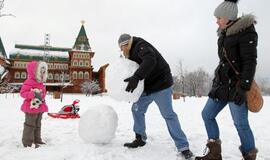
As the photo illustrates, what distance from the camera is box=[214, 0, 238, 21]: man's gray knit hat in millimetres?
3830

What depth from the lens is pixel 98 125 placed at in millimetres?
4785

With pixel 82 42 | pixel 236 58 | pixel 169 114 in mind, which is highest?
pixel 82 42

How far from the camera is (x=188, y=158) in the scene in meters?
4.02

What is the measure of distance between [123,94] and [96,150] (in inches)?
35.0

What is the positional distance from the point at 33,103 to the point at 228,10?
3.44 meters

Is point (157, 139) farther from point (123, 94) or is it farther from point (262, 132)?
point (262, 132)

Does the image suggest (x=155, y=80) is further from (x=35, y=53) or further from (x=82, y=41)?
(x=35, y=53)

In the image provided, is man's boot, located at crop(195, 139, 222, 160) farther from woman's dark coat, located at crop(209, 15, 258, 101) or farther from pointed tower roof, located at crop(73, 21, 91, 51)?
pointed tower roof, located at crop(73, 21, 91, 51)

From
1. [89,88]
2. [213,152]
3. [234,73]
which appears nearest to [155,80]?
[234,73]

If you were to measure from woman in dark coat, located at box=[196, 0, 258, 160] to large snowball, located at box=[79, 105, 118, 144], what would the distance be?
154cm

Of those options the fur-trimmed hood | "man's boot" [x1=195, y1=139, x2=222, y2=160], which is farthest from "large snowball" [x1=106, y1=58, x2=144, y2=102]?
the fur-trimmed hood

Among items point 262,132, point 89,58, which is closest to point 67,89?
point 89,58

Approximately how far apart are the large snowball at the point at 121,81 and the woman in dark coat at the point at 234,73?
1012 millimetres

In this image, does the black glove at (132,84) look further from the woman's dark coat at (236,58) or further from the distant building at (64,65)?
the distant building at (64,65)
